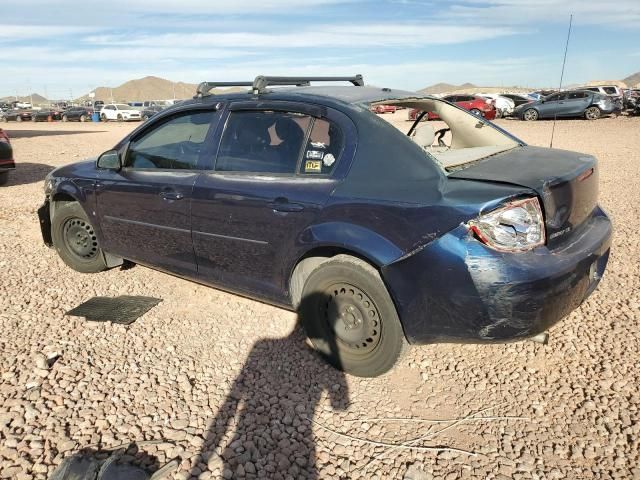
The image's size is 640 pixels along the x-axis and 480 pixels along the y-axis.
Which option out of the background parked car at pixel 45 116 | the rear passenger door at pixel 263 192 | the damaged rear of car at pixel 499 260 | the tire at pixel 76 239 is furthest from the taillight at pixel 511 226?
the background parked car at pixel 45 116

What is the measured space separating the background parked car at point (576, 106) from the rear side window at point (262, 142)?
894 inches

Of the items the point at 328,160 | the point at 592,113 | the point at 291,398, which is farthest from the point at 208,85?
the point at 592,113

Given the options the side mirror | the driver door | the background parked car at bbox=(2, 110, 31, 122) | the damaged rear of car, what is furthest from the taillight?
the background parked car at bbox=(2, 110, 31, 122)

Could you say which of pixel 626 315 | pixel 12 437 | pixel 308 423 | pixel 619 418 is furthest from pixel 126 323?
pixel 626 315

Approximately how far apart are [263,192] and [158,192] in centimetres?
105

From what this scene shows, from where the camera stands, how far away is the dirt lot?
2439mm

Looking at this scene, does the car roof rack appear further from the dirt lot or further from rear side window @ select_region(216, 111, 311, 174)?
the dirt lot

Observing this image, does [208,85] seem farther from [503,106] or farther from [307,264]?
[503,106]

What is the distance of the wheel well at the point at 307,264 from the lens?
2996mm

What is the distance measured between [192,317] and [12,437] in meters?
1.55

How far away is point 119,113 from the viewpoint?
134ft

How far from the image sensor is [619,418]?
266 centimetres

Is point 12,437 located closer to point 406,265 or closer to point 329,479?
point 329,479

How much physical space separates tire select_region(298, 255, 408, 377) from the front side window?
54.0 inches
